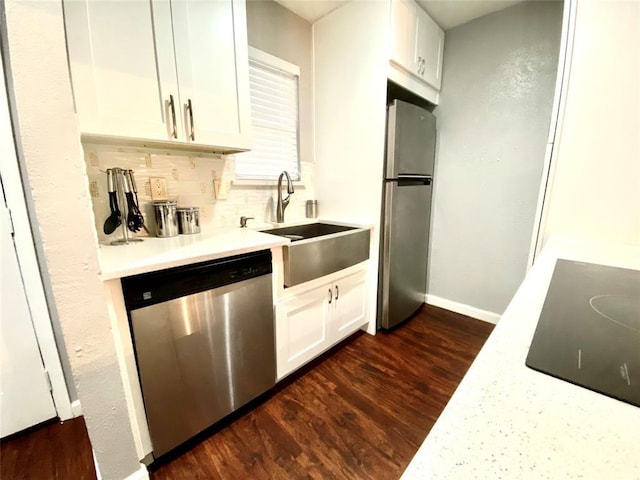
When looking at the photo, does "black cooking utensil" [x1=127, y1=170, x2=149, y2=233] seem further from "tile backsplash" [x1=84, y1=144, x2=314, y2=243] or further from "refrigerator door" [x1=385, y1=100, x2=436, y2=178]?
"refrigerator door" [x1=385, y1=100, x2=436, y2=178]

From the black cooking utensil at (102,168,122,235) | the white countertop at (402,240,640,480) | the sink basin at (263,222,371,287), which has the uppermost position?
the black cooking utensil at (102,168,122,235)

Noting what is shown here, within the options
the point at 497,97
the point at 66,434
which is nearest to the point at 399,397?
the point at 66,434

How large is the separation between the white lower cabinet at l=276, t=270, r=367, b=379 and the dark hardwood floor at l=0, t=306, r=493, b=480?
188mm

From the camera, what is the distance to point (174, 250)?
3.84 ft

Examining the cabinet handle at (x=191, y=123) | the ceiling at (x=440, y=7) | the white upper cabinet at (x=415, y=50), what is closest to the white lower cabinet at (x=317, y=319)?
the cabinet handle at (x=191, y=123)

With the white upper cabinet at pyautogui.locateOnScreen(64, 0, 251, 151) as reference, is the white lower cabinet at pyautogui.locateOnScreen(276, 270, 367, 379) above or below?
below

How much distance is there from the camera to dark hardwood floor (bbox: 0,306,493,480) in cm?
118

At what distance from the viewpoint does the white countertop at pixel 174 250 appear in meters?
0.95

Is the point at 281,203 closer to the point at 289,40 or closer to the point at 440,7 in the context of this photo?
the point at 289,40

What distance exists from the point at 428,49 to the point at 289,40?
1.11 meters

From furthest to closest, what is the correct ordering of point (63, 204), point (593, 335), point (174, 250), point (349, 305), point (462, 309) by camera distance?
1. point (462, 309)
2. point (349, 305)
3. point (174, 250)
4. point (63, 204)
5. point (593, 335)

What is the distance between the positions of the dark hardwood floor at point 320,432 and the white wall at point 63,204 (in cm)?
45

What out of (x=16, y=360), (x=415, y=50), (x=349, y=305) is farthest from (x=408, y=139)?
(x=16, y=360)

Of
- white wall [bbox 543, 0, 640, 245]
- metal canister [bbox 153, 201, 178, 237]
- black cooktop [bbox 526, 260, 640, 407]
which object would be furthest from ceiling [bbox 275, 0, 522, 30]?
black cooktop [bbox 526, 260, 640, 407]
